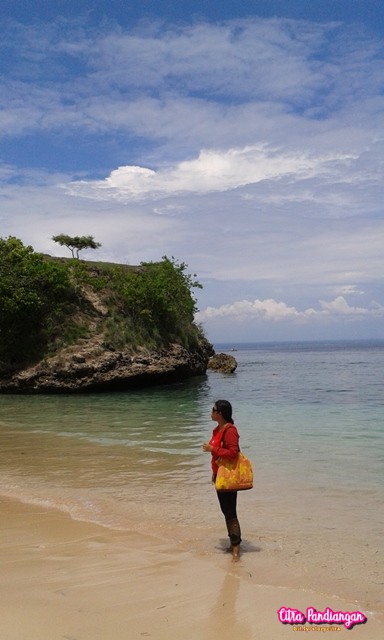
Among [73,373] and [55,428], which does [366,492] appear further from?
[73,373]

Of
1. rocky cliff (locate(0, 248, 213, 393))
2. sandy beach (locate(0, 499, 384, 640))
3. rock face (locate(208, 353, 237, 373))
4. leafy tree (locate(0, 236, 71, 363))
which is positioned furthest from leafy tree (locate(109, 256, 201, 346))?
sandy beach (locate(0, 499, 384, 640))

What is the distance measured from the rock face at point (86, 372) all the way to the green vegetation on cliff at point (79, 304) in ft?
2.40

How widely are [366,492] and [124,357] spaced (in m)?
21.5

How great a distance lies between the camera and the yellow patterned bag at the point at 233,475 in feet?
19.7

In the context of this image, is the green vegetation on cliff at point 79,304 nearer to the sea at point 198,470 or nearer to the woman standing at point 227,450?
the sea at point 198,470

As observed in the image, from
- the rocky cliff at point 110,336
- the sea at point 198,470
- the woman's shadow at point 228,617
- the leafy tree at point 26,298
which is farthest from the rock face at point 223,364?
the woman's shadow at point 228,617

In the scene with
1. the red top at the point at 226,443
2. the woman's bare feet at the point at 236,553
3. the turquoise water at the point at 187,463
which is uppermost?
the red top at the point at 226,443

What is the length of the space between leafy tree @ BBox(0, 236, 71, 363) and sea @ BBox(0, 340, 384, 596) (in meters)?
8.04

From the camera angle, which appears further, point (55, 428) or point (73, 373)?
point (73, 373)

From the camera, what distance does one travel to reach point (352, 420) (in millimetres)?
16875

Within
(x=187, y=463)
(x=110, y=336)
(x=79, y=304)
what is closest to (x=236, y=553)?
(x=187, y=463)

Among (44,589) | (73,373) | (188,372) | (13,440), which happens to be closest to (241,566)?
(44,589)

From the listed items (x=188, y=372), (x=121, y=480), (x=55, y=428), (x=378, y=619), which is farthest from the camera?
(x=188, y=372)

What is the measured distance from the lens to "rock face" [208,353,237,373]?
45.0m
